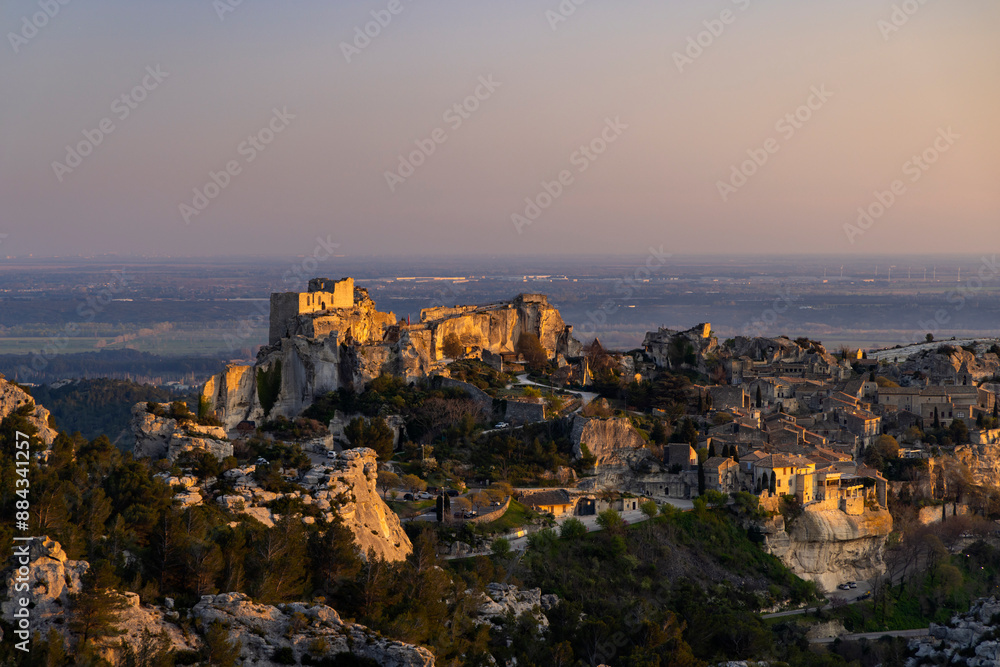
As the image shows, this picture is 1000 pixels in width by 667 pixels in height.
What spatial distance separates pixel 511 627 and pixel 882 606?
1592 cm

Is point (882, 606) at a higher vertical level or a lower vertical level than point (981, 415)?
lower

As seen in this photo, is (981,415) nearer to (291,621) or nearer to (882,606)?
(882,606)

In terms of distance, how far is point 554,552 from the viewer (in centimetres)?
3116

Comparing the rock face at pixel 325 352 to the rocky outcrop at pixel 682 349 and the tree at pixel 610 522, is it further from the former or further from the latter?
the tree at pixel 610 522

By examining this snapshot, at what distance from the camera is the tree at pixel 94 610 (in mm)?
15555

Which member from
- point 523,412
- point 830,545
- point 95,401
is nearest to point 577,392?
point 523,412

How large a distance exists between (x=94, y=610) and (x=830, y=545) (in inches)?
1071

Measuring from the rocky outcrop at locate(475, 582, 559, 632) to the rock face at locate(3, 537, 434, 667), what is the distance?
615cm

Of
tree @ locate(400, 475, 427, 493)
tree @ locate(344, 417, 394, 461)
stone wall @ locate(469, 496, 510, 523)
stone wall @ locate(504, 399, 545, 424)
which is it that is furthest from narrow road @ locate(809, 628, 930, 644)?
tree @ locate(344, 417, 394, 461)

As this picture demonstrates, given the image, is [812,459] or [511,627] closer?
[511,627]

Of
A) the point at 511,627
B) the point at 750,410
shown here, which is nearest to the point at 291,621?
the point at 511,627

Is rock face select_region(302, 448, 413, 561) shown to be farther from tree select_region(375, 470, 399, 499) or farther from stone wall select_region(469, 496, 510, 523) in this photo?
tree select_region(375, 470, 399, 499)

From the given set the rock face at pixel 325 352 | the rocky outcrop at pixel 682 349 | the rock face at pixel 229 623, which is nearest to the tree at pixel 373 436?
the rock face at pixel 325 352

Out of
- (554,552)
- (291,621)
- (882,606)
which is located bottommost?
(882,606)
